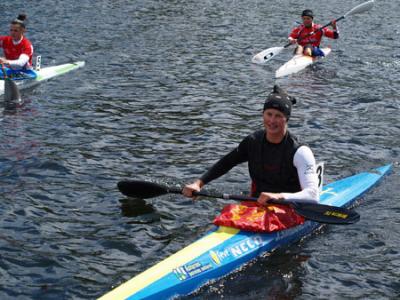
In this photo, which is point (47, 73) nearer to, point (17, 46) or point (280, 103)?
point (17, 46)

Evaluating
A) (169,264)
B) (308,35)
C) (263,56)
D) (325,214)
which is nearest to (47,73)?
(263,56)

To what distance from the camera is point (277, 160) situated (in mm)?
8156

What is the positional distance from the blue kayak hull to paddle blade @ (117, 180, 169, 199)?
143cm

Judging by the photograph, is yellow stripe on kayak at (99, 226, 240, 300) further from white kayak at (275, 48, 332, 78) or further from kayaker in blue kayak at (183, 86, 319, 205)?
white kayak at (275, 48, 332, 78)

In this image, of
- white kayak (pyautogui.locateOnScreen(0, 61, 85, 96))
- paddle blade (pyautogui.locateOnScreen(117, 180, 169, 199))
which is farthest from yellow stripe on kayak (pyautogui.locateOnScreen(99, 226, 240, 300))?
white kayak (pyautogui.locateOnScreen(0, 61, 85, 96))

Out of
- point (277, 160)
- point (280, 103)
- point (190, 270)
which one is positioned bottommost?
point (190, 270)

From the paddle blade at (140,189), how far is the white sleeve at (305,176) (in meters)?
1.98

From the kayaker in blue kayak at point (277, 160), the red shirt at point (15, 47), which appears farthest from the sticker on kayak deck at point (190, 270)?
the red shirt at point (15, 47)

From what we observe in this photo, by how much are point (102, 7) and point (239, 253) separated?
2415 centimetres

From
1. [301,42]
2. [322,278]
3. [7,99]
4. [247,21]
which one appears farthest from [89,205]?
[247,21]

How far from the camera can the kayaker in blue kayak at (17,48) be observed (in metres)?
16.6

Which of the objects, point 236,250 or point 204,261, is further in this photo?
point 236,250

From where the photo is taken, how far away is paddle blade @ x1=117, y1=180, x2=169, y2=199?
9266mm

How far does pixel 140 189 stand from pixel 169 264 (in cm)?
228
